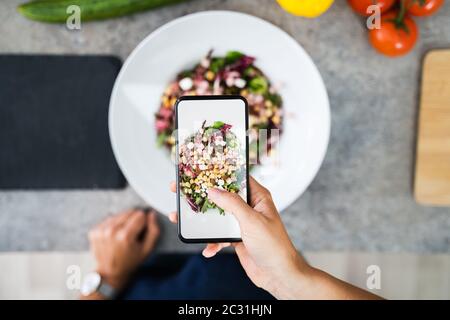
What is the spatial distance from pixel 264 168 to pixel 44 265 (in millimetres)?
446

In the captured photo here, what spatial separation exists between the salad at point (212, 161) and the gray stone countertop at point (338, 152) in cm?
22

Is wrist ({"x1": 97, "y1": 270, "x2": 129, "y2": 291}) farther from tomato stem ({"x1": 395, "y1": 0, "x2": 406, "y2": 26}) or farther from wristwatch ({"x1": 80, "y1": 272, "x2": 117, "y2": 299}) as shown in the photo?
tomato stem ({"x1": 395, "y1": 0, "x2": 406, "y2": 26})

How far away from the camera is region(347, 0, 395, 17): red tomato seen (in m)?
0.75

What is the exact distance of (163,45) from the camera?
76cm

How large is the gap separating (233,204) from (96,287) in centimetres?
40

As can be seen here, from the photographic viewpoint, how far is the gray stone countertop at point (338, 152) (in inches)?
31.8

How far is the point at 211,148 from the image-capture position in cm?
65

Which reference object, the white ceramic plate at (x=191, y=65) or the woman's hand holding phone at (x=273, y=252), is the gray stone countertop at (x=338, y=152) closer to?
the white ceramic plate at (x=191, y=65)

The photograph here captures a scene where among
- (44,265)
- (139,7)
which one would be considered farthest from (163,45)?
(44,265)

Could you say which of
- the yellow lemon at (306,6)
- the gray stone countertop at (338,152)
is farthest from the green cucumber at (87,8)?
the yellow lemon at (306,6)

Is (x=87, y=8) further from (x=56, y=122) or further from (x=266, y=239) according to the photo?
(x=266, y=239)
